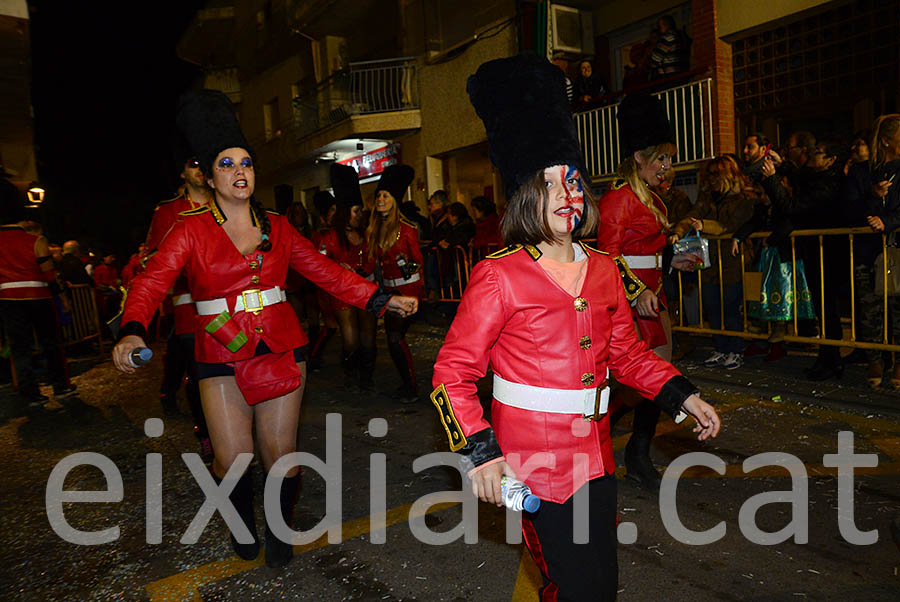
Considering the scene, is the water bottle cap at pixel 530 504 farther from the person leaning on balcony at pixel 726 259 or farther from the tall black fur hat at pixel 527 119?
the person leaning on balcony at pixel 726 259

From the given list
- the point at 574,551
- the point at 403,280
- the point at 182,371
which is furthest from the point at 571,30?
the point at 574,551

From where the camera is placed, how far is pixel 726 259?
7.45m

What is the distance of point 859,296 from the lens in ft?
20.1

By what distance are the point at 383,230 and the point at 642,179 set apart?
132 inches

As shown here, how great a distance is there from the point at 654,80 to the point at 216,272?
10.1 m

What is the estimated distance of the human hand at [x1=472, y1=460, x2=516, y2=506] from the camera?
199cm

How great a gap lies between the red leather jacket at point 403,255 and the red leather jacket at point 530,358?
15.2ft

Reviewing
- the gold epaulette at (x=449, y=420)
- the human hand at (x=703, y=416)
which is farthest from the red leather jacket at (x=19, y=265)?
the human hand at (x=703, y=416)

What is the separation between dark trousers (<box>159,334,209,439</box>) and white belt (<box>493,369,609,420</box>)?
3.60 metres

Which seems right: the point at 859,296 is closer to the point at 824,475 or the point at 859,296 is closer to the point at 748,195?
the point at 748,195

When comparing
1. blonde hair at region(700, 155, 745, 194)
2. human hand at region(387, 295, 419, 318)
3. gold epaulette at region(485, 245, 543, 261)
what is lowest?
human hand at region(387, 295, 419, 318)

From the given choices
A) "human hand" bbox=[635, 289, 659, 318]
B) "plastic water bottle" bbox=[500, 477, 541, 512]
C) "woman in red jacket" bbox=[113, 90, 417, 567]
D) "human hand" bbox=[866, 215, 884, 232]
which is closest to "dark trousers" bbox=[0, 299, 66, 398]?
"woman in red jacket" bbox=[113, 90, 417, 567]

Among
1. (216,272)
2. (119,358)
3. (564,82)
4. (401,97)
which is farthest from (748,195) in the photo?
(401,97)

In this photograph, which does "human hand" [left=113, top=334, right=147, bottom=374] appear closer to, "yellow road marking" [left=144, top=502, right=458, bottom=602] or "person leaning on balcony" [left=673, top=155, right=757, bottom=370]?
"yellow road marking" [left=144, top=502, right=458, bottom=602]
